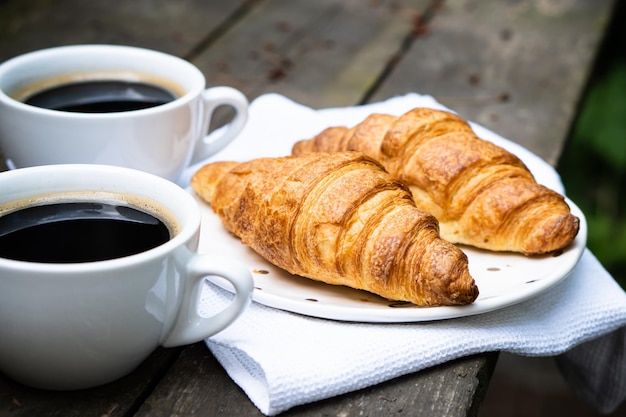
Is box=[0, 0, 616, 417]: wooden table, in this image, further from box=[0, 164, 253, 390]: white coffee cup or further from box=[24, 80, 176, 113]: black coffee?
box=[0, 164, 253, 390]: white coffee cup

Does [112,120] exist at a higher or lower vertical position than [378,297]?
higher

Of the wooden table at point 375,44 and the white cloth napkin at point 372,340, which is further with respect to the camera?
the wooden table at point 375,44

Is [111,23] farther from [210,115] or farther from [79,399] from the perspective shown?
[79,399]

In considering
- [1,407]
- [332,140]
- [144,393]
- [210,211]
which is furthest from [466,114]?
[1,407]

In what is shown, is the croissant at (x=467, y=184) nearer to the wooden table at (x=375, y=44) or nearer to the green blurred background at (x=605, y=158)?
the wooden table at (x=375, y=44)

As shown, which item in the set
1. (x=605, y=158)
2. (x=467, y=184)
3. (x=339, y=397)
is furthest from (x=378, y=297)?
(x=605, y=158)

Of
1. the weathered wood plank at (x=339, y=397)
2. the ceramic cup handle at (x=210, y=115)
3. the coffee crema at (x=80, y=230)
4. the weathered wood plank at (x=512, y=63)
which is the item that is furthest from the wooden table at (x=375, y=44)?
the coffee crema at (x=80, y=230)
